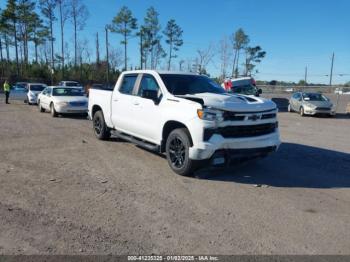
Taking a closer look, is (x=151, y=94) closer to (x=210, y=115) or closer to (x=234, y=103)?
(x=210, y=115)

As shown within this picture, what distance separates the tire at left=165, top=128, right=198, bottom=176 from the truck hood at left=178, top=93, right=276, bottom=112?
2.19 ft

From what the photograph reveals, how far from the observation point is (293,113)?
23.6 metres

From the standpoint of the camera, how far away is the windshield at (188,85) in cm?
745

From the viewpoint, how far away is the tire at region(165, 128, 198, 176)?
6371 millimetres

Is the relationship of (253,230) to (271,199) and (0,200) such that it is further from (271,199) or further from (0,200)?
(0,200)

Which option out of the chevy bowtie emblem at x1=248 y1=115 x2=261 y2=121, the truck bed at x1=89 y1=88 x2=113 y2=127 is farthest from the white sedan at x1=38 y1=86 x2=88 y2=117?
the chevy bowtie emblem at x1=248 y1=115 x2=261 y2=121

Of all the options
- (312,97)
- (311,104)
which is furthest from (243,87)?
(311,104)

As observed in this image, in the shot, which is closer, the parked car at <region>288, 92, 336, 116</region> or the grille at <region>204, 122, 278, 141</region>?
the grille at <region>204, 122, 278, 141</region>

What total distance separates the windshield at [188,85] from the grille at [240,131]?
4.62ft

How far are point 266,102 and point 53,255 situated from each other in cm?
473

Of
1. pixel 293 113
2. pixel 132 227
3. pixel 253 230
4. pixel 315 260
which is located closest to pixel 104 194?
pixel 132 227

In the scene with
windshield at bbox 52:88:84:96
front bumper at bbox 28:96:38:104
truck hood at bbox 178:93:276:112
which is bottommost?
front bumper at bbox 28:96:38:104

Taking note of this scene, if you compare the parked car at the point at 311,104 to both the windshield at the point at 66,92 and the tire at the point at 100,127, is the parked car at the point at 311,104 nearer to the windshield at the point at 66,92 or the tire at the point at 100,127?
the windshield at the point at 66,92

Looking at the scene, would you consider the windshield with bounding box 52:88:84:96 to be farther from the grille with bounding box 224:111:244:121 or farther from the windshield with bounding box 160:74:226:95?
the grille with bounding box 224:111:244:121
